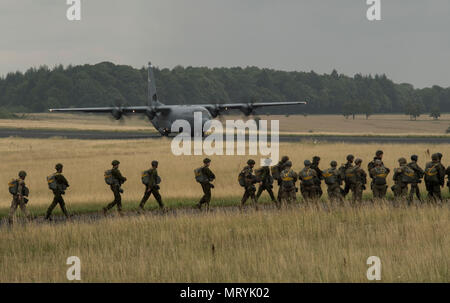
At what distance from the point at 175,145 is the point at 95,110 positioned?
14641 millimetres

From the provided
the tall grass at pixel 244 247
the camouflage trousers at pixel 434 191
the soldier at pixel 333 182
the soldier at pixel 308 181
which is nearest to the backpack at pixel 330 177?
the soldier at pixel 333 182

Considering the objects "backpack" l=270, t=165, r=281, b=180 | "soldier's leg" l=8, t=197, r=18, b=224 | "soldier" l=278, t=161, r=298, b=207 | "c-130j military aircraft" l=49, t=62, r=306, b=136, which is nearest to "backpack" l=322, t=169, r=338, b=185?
"soldier" l=278, t=161, r=298, b=207

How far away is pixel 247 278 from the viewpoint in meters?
11.7

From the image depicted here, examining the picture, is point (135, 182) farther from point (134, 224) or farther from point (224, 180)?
point (134, 224)

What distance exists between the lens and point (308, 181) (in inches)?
765

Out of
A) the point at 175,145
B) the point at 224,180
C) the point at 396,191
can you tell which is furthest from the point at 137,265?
the point at 175,145

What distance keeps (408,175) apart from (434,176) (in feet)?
2.73

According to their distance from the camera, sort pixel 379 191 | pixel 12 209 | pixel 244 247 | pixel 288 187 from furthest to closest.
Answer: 1. pixel 379 191
2. pixel 288 187
3. pixel 12 209
4. pixel 244 247

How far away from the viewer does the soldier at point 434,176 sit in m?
19.4

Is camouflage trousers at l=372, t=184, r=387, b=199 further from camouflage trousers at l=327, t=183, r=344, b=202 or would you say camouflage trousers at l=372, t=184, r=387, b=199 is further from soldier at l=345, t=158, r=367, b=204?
camouflage trousers at l=327, t=183, r=344, b=202

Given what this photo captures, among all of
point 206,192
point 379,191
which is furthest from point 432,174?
point 206,192

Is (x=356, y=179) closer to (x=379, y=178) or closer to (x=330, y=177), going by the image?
(x=379, y=178)

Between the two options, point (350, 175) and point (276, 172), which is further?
point (276, 172)

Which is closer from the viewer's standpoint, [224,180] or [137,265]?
[137,265]
